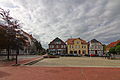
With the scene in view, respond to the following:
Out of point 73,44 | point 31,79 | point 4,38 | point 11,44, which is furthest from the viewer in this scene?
point 73,44

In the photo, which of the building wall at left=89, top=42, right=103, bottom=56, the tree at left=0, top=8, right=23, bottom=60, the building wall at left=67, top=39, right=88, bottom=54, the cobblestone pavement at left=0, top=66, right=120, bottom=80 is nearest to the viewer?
the cobblestone pavement at left=0, top=66, right=120, bottom=80

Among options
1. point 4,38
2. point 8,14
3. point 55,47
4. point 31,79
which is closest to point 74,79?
point 31,79

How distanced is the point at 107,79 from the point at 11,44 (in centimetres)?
1800

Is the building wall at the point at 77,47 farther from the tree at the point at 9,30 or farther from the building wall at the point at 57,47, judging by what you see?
the tree at the point at 9,30

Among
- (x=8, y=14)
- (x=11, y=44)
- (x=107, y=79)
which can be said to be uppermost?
(x=8, y=14)

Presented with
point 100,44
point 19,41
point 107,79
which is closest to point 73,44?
point 100,44

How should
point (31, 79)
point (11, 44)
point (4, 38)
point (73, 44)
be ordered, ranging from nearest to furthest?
point (31, 79)
point (4, 38)
point (11, 44)
point (73, 44)

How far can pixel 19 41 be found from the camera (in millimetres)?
22250

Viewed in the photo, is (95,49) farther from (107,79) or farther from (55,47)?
(107,79)

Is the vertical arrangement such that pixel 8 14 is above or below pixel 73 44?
above

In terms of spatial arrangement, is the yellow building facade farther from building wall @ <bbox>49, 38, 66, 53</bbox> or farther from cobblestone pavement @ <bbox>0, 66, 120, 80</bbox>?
cobblestone pavement @ <bbox>0, 66, 120, 80</bbox>

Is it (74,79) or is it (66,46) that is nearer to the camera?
(74,79)

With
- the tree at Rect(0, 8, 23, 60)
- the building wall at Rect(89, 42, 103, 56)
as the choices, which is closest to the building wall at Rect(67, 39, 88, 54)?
the building wall at Rect(89, 42, 103, 56)

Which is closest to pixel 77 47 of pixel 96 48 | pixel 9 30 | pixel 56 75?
pixel 96 48
